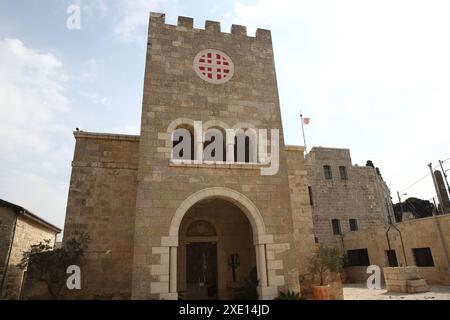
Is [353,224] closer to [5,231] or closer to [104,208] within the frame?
[104,208]

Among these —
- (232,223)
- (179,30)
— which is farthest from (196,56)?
(232,223)

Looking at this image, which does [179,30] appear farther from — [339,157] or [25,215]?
[339,157]

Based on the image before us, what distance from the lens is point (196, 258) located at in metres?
9.91

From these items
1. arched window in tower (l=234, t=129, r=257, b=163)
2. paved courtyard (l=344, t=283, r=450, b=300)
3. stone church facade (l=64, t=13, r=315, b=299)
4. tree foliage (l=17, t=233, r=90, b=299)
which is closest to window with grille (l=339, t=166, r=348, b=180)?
paved courtyard (l=344, t=283, r=450, b=300)

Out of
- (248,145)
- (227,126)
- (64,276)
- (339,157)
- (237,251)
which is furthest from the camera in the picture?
(339,157)

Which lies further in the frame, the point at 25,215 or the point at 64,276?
the point at 25,215

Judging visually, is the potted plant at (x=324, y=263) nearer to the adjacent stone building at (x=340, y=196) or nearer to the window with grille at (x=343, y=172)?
the adjacent stone building at (x=340, y=196)

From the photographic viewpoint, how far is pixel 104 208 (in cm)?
908

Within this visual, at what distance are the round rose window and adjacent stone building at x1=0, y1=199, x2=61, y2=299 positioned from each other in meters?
8.36

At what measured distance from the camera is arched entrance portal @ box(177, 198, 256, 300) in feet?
31.4

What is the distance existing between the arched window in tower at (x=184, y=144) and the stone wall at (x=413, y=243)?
1187cm

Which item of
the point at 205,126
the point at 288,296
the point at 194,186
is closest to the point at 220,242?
the point at 194,186
